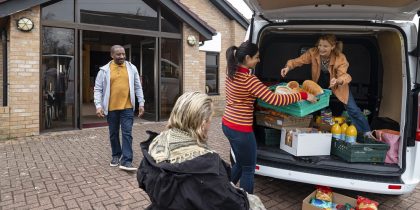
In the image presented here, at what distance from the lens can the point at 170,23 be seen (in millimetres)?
10125

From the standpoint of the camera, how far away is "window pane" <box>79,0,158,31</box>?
8.64 m

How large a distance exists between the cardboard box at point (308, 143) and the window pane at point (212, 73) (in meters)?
9.04

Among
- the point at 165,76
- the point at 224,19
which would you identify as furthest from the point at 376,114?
the point at 224,19

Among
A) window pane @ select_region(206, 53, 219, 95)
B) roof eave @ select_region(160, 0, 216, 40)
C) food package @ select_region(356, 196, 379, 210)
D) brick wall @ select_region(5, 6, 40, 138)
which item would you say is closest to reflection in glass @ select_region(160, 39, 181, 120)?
roof eave @ select_region(160, 0, 216, 40)

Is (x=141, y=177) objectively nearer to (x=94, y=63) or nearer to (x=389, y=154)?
(x=389, y=154)

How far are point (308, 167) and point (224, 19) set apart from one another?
1075cm

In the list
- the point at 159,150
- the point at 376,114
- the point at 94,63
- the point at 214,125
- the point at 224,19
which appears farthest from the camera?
the point at 94,63

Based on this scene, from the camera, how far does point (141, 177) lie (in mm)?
1984

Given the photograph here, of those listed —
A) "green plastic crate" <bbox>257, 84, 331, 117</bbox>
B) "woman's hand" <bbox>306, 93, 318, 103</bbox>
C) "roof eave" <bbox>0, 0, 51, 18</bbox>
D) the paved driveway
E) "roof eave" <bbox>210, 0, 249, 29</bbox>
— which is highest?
"roof eave" <bbox>210, 0, 249, 29</bbox>

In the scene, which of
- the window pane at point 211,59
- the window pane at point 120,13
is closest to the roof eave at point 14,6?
the window pane at point 120,13

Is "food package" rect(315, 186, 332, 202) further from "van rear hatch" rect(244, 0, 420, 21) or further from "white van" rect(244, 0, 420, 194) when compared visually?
"van rear hatch" rect(244, 0, 420, 21)

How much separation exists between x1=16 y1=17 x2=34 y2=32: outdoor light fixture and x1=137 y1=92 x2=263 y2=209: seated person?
6.63m

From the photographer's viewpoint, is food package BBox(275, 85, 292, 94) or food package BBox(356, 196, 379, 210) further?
food package BBox(275, 85, 292, 94)

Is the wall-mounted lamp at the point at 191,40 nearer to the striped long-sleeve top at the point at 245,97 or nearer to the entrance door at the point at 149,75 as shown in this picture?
the entrance door at the point at 149,75
